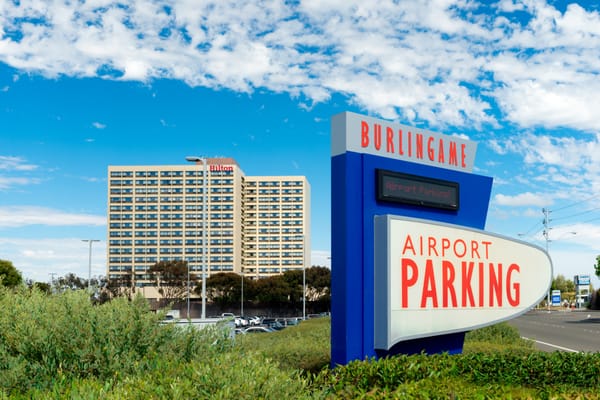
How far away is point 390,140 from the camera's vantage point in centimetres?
1156

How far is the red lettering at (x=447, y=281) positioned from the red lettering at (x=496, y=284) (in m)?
1.29

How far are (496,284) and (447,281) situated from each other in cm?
166

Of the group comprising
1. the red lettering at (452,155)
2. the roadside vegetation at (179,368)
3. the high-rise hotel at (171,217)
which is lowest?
the roadside vegetation at (179,368)

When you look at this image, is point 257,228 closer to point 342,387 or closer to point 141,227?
point 141,227

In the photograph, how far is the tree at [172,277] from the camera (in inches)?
4441

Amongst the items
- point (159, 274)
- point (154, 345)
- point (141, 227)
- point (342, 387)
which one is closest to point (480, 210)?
point (342, 387)

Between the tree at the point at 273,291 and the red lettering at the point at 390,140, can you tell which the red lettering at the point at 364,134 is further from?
the tree at the point at 273,291

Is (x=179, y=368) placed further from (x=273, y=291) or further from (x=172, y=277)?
(x=172, y=277)

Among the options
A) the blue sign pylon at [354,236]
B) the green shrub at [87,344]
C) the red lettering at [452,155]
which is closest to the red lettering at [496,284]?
the red lettering at [452,155]

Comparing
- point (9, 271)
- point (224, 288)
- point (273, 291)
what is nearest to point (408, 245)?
point (9, 271)

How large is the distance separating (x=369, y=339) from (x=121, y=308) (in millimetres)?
4199

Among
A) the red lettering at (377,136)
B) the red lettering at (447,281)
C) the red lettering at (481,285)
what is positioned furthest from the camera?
the red lettering at (481,285)

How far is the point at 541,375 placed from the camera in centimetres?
976

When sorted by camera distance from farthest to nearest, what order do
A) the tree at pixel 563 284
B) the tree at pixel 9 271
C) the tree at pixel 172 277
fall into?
the tree at pixel 563 284
the tree at pixel 172 277
the tree at pixel 9 271
